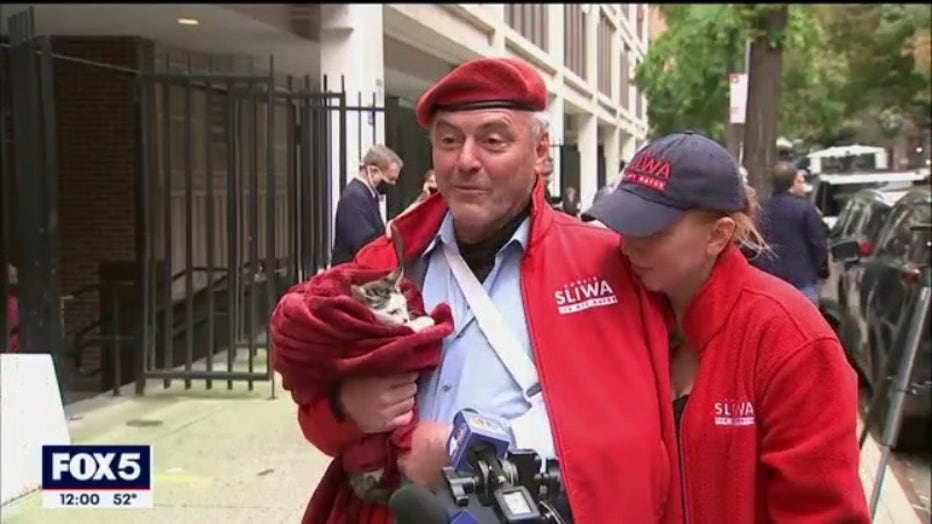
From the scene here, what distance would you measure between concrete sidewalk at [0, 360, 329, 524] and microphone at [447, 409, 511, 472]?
144 inches

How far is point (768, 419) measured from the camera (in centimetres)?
211

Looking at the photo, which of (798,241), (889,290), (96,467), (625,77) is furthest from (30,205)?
(625,77)

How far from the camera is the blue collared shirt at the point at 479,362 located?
7.47 feet

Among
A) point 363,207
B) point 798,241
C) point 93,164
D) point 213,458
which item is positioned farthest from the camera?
point 93,164

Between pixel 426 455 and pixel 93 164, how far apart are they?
1225 cm

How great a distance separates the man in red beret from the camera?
7.13 ft

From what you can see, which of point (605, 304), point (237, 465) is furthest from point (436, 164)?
point (237, 465)

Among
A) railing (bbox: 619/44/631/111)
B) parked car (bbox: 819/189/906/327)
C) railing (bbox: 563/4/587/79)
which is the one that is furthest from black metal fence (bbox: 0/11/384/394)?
railing (bbox: 619/44/631/111)

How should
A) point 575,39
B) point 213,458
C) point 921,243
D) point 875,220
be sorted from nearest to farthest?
point 213,458, point 921,243, point 875,220, point 575,39

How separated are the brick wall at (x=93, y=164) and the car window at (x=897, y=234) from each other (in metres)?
8.31

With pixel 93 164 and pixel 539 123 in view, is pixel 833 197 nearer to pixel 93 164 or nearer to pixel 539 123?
pixel 93 164

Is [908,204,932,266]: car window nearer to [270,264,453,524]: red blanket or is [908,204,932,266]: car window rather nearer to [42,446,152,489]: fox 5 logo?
[42,446,152,489]: fox 5 logo

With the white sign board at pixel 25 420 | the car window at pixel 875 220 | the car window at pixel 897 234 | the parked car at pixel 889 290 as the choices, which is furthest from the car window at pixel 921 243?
the white sign board at pixel 25 420

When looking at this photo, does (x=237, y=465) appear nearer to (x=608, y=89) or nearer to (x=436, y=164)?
(x=436, y=164)
